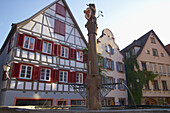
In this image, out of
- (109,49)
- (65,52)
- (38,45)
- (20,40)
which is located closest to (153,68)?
(109,49)

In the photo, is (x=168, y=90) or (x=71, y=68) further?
(x=168, y=90)

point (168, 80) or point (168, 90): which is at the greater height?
point (168, 80)

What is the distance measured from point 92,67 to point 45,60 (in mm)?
8251

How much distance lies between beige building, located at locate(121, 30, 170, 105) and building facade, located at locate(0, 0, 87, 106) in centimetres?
891

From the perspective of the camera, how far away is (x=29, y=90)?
11273mm

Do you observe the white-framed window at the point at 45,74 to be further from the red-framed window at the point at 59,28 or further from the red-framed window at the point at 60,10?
the red-framed window at the point at 60,10

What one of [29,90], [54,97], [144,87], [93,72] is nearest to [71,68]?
[54,97]

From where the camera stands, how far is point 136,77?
61.4ft

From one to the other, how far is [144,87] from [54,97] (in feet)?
40.3

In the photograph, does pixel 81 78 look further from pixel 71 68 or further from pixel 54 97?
pixel 54 97

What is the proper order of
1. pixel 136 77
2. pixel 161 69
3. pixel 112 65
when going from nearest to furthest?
pixel 136 77, pixel 112 65, pixel 161 69

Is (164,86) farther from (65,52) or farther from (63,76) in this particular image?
(65,52)

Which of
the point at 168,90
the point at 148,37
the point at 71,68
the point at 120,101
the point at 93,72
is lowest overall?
the point at 120,101

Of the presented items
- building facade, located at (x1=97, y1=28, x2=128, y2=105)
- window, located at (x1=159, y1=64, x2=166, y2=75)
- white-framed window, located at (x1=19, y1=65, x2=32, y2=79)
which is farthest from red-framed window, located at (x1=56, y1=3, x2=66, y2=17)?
window, located at (x1=159, y1=64, x2=166, y2=75)
